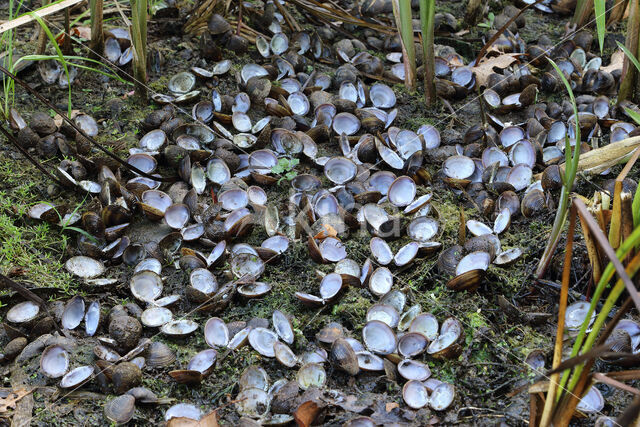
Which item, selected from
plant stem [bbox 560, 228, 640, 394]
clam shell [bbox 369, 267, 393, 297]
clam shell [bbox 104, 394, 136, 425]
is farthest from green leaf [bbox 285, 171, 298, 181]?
plant stem [bbox 560, 228, 640, 394]

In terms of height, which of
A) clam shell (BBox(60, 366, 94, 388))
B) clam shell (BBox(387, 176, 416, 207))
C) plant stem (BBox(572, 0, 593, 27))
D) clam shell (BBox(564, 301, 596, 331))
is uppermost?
plant stem (BBox(572, 0, 593, 27))

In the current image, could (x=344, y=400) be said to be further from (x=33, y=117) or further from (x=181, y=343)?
(x=33, y=117)

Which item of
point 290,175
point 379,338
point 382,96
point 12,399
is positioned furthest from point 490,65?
point 12,399

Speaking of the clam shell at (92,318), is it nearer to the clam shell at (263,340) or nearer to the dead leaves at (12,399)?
the dead leaves at (12,399)

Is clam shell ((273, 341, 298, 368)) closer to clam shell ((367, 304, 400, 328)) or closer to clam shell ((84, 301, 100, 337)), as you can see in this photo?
clam shell ((367, 304, 400, 328))

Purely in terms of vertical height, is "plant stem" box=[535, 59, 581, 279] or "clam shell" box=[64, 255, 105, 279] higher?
"plant stem" box=[535, 59, 581, 279]

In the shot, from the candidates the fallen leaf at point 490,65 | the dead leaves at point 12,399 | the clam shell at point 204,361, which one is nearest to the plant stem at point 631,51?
the fallen leaf at point 490,65

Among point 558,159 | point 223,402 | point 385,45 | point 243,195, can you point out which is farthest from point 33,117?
point 558,159
